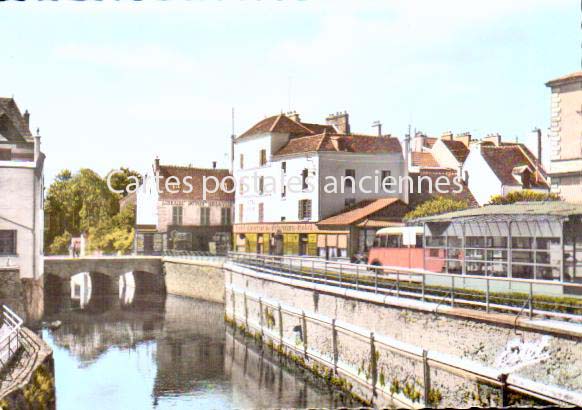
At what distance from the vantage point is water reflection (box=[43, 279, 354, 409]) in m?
22.9

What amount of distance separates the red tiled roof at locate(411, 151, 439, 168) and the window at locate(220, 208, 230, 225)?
15.2 meters

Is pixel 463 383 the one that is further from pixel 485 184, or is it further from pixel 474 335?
pixel 485 184

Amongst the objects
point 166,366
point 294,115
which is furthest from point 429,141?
point 166,366

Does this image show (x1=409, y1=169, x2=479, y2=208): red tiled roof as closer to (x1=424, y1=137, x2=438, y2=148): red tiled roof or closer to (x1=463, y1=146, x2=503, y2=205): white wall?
(x1=463, y1=146, x2=503, y2=205): white wall

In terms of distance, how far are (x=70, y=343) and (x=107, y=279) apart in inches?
964

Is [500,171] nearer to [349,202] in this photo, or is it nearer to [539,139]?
[539,139]

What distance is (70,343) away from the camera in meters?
33.8

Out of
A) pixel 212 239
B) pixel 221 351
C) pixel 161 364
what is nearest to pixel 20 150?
pixel 161 364

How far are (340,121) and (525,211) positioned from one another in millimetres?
36968

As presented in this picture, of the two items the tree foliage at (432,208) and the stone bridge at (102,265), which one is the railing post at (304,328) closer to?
the tree foliage at (432,208)

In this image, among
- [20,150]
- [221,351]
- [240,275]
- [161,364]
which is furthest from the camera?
[240,275]

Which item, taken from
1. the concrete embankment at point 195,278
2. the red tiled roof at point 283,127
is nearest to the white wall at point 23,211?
the concrete embankment at point 195,278

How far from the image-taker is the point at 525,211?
19.3m

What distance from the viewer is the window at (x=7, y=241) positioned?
25.7 m
